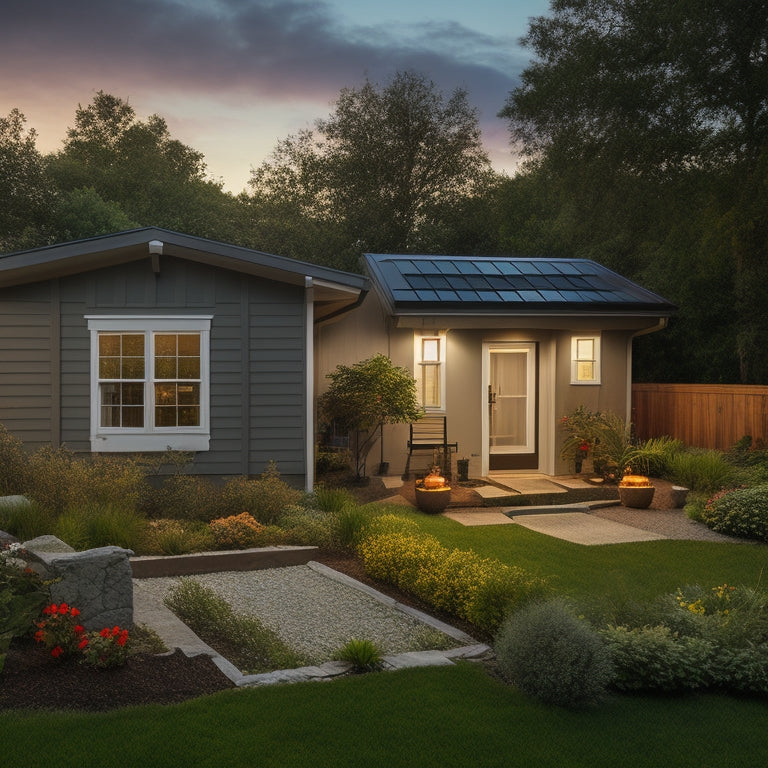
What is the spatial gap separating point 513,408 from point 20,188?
73.3 ft

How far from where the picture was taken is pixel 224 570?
7.98 metres

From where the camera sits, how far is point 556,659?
449cm

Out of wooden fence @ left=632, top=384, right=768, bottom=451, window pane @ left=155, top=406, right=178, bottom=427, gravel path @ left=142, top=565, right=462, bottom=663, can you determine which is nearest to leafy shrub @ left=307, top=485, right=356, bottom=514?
gravel path @ left=142, top=565, right=462, bottom=663

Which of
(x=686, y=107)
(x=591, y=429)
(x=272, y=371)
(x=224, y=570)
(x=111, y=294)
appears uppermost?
(x=686, y=107)

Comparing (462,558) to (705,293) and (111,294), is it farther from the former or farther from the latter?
(705,293)

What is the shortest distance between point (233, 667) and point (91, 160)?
4455 cm

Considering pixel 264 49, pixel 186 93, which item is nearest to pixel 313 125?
pixel 186 93

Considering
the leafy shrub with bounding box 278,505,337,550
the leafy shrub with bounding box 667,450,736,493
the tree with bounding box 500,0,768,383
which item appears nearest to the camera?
the leafy shrub with bounding box 278,505,337,550

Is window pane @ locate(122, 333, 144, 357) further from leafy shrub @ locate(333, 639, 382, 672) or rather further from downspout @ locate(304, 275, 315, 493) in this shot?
leafy shrub @ locate(333, 639, 382, 672)

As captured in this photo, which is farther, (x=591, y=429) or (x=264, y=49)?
(x=264, y=49)

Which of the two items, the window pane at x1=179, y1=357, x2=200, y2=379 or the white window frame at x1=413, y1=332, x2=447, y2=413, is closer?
the window pane at x1=179, y1=357, x2=200, y2=379

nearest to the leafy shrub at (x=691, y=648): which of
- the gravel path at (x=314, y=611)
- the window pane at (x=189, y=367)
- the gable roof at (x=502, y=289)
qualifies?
the gravel path at (x=314, y=611)

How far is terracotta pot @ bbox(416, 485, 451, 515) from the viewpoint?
10883mm

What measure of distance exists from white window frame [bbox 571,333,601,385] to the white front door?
66 centimetres
